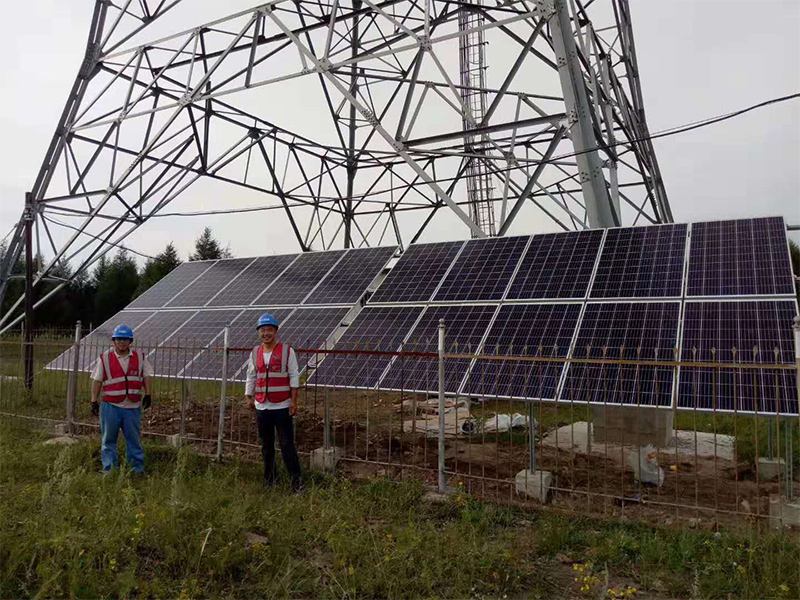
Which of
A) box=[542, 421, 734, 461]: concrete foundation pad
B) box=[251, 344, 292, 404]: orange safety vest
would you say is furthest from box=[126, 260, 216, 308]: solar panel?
box=[542, 421, 734, 461]: concrete foundation pad

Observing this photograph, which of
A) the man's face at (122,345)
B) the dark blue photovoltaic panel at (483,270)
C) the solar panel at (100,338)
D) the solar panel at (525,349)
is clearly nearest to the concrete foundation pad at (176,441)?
the man's face at (122,345)

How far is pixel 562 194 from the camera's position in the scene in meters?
16.1

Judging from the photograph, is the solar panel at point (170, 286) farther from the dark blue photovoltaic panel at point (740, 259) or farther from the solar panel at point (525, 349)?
the dark blue photovoltaic panel at point (740, 259)

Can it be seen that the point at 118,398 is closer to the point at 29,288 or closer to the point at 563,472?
the point at 563,472

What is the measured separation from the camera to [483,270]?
9.14 metres

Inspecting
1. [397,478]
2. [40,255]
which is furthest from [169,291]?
[397,478]

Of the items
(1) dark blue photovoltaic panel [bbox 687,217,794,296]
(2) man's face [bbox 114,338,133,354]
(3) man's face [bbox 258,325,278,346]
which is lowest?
(2) man's face [bbox 114,338,133,354]

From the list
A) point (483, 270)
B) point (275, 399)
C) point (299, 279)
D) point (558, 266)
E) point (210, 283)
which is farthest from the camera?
point (210, 283)

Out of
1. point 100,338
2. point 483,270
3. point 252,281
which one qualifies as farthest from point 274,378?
point 100,338

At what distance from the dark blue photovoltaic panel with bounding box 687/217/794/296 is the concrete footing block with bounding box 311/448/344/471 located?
16.2ft

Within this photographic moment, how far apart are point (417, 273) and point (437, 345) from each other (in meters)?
2.21

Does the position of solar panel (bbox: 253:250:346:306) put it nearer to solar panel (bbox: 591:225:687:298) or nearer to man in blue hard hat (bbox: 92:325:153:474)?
man in blue hard hat (bbox: 92:325:153:474)

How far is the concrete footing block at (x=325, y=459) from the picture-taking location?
757 centimetres

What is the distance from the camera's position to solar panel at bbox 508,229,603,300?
316 inches
